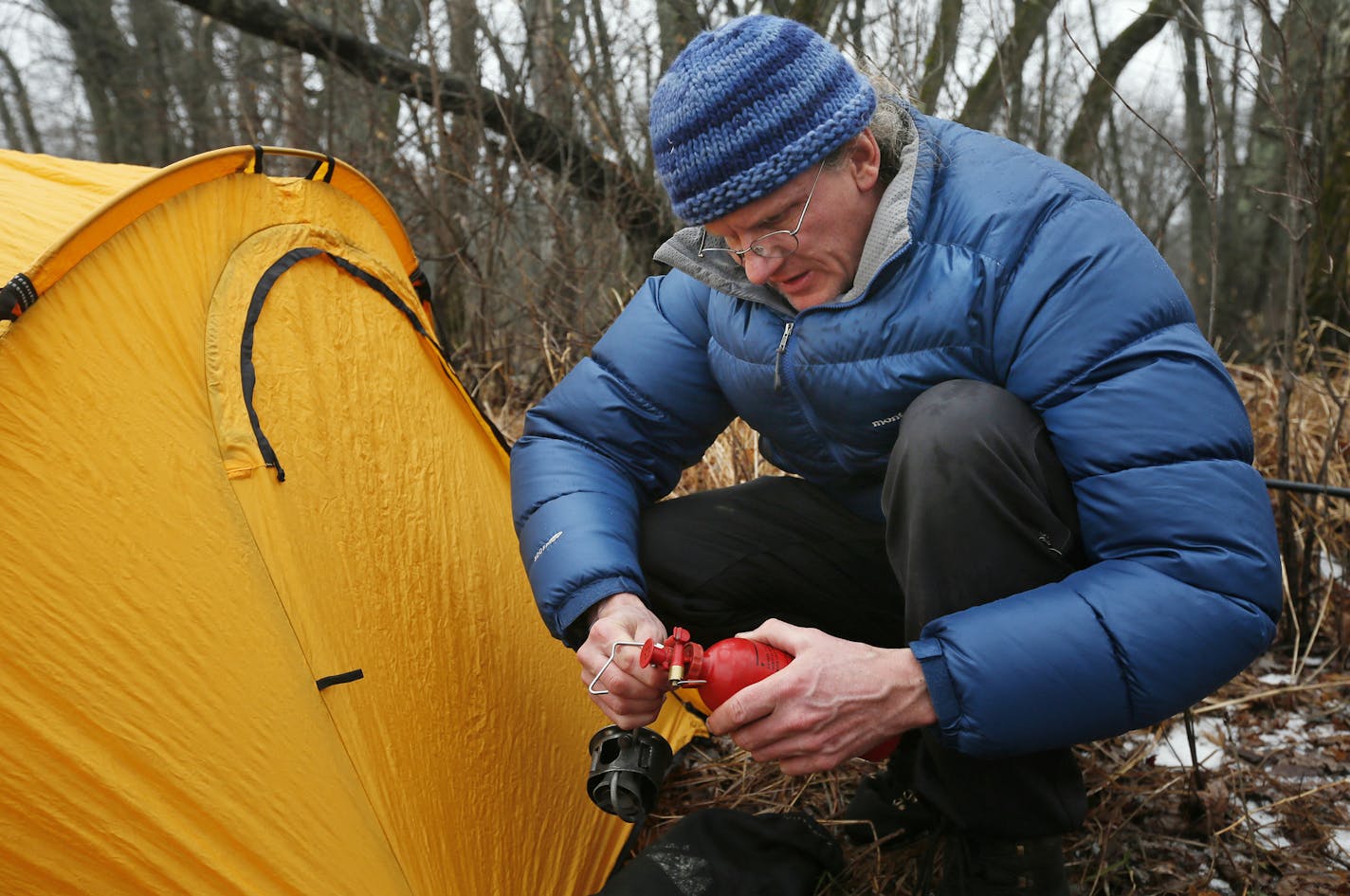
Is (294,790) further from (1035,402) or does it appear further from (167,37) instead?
(167,37)

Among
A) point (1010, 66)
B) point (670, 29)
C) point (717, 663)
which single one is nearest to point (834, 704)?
point (717, 663)

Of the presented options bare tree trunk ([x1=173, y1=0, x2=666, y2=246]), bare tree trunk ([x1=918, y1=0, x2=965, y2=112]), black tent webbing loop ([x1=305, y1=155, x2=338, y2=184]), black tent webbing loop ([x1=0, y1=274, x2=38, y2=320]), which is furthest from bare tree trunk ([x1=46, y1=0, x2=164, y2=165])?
black tent webbing loop ([x1=0, y1=274, x2=38, y2=320])

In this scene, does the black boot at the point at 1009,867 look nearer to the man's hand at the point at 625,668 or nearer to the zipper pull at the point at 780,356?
the man's hand at the point at 625,668

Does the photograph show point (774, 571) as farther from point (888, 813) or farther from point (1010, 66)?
point (1010, 66)

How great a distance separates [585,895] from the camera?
6.49 ft

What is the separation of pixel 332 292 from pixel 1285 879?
6.62 feet

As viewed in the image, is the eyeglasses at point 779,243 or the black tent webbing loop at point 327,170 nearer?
the eyeglasses at point 779,243

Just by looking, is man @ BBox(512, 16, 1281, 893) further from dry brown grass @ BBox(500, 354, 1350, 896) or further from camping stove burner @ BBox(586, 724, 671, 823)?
dry brown grass @ BBox(500, 354, 1350, 896)

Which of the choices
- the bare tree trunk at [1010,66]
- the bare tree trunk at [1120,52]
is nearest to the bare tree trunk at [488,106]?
the bare tree trunk at [1010,66]

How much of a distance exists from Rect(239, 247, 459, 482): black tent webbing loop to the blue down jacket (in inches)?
16.6

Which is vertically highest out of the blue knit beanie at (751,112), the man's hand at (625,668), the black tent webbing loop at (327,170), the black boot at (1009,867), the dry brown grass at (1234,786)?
the blue knit beanie at (751,112)

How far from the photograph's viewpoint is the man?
1.33 meters

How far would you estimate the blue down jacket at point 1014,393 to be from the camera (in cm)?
132

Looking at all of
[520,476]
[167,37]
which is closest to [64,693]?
[520,476]
